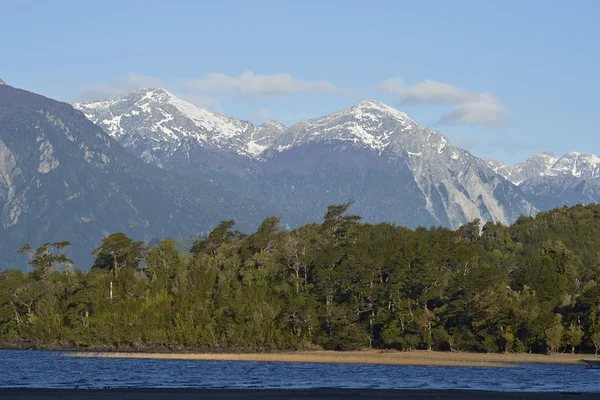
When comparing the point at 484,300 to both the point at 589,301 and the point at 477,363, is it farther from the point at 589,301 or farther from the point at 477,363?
the point at 477,363

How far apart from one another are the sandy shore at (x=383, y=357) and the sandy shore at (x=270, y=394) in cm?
6388

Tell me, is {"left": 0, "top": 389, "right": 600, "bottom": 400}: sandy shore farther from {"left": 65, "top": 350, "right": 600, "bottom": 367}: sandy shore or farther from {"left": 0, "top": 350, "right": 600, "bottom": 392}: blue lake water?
{"left": 65, "top": 350, "right": 600, "bottom": 367}: sandy shore

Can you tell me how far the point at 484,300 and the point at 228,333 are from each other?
164 ft

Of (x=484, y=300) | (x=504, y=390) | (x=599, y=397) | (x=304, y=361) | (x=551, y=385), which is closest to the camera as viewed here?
(x=599, y=397)

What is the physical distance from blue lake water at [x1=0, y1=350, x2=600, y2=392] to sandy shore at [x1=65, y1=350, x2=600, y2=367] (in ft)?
35.7

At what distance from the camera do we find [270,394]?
86.7 metres

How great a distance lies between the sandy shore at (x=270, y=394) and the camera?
82.6m

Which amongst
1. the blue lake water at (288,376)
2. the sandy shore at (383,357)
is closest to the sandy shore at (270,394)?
the blue lake water at (288,376)

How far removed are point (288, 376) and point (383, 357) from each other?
184ft

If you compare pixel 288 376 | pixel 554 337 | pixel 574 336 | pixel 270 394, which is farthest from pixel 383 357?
pixel 270 394

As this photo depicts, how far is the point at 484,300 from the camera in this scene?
185375mm

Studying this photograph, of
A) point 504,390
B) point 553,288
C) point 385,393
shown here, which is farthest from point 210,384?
point 553,288

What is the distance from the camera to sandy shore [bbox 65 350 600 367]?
162 metres

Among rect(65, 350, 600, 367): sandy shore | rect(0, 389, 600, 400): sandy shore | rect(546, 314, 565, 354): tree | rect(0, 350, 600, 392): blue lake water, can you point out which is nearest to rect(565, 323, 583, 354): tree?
rect(546, 314, 565, 354): tree
